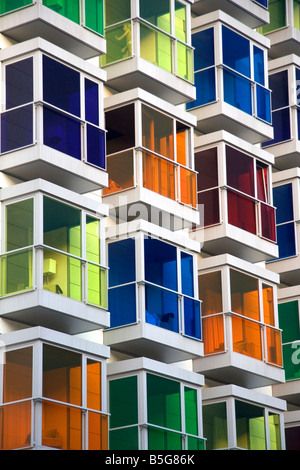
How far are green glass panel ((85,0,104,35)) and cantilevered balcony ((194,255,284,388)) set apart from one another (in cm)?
688

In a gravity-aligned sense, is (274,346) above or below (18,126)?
below

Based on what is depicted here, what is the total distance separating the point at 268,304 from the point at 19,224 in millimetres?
9496

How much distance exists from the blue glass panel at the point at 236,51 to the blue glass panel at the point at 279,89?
2810 mm

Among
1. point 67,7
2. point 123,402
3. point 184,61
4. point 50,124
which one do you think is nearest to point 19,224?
point 50,124

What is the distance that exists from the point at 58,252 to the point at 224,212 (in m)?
7.18

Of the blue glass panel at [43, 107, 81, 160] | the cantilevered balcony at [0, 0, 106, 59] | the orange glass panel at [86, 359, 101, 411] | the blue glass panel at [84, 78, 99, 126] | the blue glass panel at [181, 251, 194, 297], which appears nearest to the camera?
the orange glass panel at [86, 359, 101, 411]

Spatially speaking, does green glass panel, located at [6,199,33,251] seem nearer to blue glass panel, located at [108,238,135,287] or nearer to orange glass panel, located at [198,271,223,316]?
blue glass panel, located at [108,238,135,287]

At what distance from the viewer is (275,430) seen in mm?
36688

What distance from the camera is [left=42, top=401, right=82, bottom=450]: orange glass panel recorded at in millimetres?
28969

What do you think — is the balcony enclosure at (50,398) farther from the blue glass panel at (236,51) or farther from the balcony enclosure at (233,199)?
the blue glass panel at (236,51)

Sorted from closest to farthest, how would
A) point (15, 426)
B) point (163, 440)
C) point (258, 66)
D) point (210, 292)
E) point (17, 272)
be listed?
point (15, 426) < point (17, 272) < point (163, 440) < point (210, 292) < point (258, 66)

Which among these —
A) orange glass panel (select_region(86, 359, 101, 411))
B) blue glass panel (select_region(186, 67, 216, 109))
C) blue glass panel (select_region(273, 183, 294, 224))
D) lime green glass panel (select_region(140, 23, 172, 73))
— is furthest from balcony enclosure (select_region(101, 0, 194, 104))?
orange glass panel (select_region(86, 359, 101, 411))

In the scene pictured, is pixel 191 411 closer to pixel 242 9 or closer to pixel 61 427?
pixel 61 427
